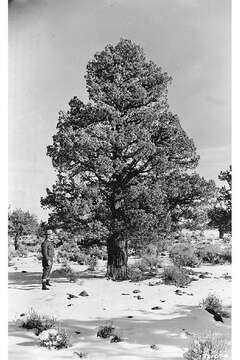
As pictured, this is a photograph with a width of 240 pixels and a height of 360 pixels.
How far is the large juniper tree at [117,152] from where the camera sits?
14422 mm

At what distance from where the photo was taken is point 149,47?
12312mm

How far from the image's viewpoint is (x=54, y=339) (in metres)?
8.91

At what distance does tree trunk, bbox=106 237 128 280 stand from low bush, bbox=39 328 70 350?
245 inches

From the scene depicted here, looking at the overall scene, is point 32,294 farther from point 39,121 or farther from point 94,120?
point 94,120

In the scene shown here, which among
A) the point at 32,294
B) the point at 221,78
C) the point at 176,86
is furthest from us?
the point at 32,294

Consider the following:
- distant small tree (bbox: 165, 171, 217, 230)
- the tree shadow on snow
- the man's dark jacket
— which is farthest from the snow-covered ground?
distant small tree (bbox: 165, 171, 217, 230)

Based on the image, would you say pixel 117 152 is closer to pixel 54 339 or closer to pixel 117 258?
pixel 117 258

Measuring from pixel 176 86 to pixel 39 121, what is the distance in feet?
11.8

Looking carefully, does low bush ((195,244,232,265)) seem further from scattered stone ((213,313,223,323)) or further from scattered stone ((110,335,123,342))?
scattered stone ((110,335,123,342))

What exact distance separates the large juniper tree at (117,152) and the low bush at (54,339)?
5540 millimetres

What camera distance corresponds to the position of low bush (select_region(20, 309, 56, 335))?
9768mm

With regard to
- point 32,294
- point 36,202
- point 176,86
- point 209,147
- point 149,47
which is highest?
point 149,47

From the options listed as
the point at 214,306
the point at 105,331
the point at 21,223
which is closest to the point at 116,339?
the point at 105,331

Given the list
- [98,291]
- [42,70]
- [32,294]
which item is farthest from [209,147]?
[32,294]
